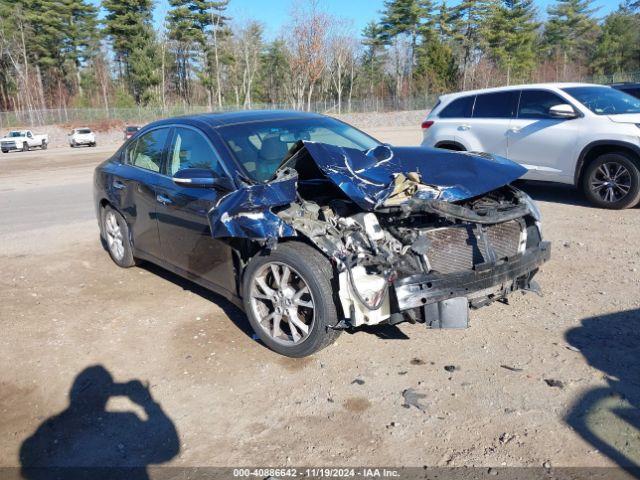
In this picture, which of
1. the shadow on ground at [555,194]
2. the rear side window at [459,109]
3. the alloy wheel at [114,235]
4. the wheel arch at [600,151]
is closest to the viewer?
the alloy wheel at [114,235]

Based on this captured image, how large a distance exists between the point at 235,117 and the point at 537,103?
537 centimetres

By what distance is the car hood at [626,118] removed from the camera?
24.7 ft

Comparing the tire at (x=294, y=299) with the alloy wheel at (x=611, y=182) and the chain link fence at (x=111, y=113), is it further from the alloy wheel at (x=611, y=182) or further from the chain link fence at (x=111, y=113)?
the chain link fence at (x=111, y=113)

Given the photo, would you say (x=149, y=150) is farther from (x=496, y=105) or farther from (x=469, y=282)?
(x=496, y=105)

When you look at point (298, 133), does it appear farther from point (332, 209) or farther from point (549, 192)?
point (549, 192)

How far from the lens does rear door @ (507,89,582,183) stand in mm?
7930

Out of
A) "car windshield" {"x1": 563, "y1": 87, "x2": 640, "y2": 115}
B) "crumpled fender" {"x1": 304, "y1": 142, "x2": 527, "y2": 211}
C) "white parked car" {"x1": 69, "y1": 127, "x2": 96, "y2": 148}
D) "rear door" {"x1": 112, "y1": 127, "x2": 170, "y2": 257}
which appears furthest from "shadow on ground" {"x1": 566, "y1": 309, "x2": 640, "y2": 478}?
"white parked car" {"x1": 69, "y1": 127, "x2": 96, "y2": 148}

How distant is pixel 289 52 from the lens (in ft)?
192

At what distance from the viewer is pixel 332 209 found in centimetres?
389

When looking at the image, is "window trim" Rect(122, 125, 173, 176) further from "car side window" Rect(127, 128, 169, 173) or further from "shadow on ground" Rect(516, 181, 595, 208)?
"shadow on ground" Rect(516, 181, 595, 208)

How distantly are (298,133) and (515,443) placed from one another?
312 cm

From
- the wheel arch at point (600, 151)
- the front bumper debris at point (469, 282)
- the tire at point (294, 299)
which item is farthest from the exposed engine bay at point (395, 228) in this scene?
the wheel arch at point (600, 151)

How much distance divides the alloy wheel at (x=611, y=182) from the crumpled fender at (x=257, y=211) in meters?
5.71

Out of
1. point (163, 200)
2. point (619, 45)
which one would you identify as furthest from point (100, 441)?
point (619, 45)
